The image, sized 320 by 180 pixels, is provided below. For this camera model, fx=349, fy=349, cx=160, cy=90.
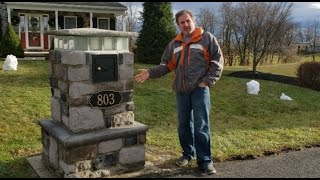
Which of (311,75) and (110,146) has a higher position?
(311,75)

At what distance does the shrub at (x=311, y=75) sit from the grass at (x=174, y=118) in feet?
6.41

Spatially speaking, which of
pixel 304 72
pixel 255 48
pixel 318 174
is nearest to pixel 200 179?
pixel 318 174

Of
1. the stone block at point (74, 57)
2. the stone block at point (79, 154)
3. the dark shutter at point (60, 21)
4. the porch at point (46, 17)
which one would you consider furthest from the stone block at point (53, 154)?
the dark shutter at point (60, 21)

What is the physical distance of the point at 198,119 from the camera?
4.29 meters

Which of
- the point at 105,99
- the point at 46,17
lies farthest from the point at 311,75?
the point at 46,17

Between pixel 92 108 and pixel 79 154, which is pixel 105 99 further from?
pixel 79 154

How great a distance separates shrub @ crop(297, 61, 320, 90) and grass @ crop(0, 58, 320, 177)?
1.96m

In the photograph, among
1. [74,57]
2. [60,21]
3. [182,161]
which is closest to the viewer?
[74,57]

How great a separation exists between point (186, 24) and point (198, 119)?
118 cm

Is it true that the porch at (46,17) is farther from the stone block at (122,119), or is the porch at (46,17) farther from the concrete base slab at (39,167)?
the stone block at (122,119)

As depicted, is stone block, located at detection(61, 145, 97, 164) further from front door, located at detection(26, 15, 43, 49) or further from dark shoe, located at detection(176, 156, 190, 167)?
front door, located at detection(26, 15, 43, 49)

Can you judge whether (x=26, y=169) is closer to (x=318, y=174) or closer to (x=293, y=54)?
(x=318, y=174)

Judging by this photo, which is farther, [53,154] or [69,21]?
[69,21]

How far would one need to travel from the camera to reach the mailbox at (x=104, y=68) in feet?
13.3
